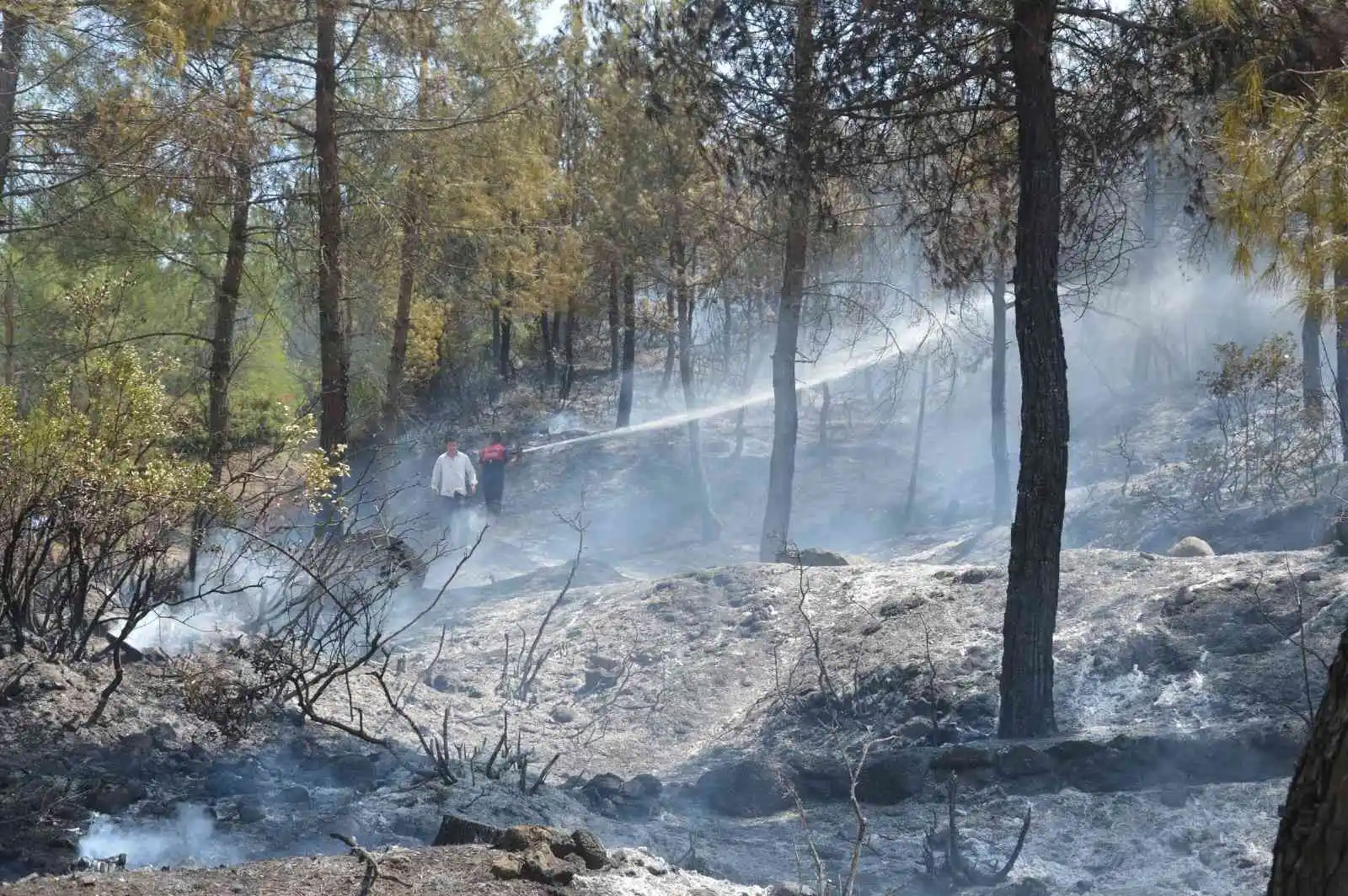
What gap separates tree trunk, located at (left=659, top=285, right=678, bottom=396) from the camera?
1147 inches

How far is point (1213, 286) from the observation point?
3491 centimetres

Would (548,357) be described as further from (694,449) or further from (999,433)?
(999,433)

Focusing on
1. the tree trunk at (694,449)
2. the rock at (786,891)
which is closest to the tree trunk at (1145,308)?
the tree trunk at (694,449)

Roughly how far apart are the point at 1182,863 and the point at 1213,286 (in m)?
31.8

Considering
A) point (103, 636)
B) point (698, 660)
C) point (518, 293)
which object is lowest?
point (698, 660)

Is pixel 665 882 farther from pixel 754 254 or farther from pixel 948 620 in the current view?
pixel 754 254

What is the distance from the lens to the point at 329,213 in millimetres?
12414

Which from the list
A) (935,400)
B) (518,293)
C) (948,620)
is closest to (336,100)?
(948,620)

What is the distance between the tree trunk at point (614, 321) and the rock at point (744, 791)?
733 inches

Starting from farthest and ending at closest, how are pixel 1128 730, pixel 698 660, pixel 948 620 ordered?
pixel 698 660 < pixel 948 620 < pixel 1128 730

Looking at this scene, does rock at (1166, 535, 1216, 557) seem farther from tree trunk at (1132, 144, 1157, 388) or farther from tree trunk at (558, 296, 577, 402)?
tree trunk at (558, 296, 577, 402)

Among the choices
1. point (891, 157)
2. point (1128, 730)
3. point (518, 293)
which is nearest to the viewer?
point (1128, 730)

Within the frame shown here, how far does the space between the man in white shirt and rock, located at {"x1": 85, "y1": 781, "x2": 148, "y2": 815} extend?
483 inches

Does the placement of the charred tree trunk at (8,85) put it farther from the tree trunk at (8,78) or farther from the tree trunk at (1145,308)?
the tree trunk at (1145,308)
